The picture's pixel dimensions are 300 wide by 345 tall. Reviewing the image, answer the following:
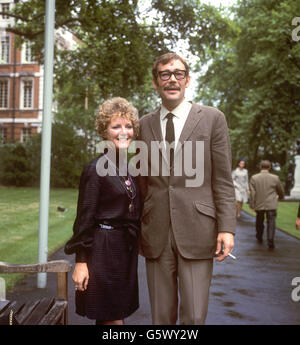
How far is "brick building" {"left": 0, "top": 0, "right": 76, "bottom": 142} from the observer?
156 ft

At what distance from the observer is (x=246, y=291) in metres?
6.86

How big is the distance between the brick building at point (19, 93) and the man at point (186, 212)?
147 feet

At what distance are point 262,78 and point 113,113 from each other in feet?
84.2

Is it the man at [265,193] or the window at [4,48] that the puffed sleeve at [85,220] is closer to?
the man at [265,193]

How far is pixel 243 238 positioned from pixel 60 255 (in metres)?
4.91

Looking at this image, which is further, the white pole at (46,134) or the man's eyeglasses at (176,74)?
the white pole at (46,134)

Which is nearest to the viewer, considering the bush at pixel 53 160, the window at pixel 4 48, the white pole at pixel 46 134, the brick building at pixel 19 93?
the white pole at pixel 46 134

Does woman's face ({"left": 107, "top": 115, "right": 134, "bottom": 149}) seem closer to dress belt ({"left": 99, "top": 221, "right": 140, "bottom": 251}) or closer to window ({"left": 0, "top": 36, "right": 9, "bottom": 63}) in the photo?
dress belt ({"left": 99, "top": 221, "right": 140, "bottom": 251})

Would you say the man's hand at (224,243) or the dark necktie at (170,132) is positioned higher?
the dark necktie at (170,132)

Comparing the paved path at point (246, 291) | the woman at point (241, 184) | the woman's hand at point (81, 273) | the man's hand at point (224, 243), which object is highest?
the man's hand at point (224, 243)

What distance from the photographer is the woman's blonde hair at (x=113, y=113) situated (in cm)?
348

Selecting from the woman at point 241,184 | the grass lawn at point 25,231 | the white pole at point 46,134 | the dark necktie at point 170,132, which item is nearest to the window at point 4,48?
the grass lawn at point 25,231

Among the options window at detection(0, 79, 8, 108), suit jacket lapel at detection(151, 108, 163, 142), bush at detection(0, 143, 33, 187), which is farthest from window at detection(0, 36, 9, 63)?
suit jacket lapel at detection(151, 108, 163, 142)

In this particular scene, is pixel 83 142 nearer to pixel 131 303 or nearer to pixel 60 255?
pixel 60 255
